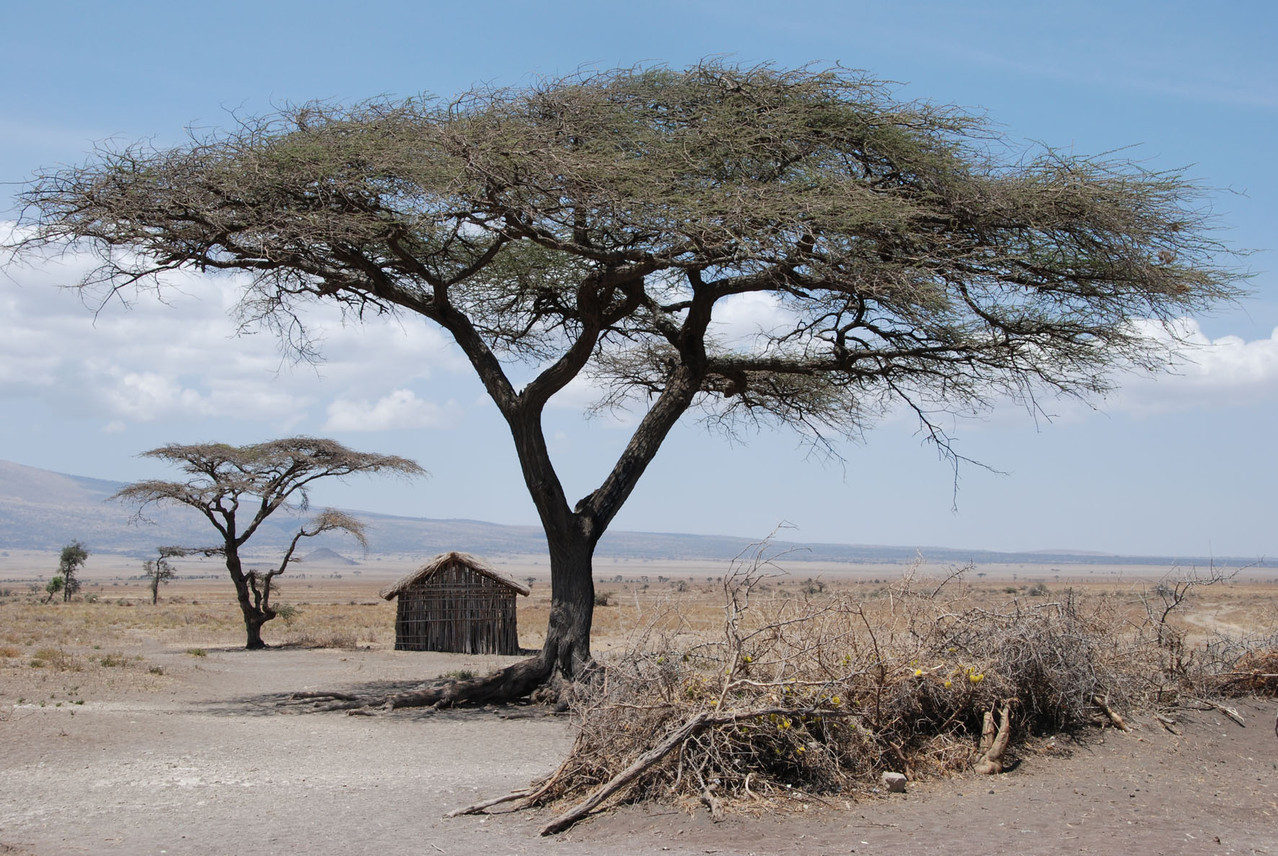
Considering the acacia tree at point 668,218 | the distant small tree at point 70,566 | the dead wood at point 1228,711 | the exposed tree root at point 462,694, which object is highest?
the acacia tree at point 668,218

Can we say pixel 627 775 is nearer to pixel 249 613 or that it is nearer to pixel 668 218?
pixel 668 218

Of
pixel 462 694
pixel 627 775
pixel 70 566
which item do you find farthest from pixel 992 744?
pixel 70 566

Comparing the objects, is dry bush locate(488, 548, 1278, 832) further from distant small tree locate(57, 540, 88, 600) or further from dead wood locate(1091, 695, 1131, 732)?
distant small tree locate(57, 540, 88, 600)

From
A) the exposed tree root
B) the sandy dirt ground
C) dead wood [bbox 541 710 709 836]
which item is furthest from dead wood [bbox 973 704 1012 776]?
the exposed tree root

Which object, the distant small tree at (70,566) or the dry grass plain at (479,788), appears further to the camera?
the distant small tree at (70,566)

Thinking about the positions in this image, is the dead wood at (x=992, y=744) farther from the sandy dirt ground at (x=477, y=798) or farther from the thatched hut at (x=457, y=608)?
the thatched hut at (x=457, y=608)

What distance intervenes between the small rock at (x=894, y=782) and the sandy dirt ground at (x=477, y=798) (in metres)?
0.11

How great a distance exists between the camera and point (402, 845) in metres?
6.43

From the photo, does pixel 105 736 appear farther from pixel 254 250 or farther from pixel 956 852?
pixel 956 852

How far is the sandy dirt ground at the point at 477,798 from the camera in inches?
250

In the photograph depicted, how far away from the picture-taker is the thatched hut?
2238 centimetres

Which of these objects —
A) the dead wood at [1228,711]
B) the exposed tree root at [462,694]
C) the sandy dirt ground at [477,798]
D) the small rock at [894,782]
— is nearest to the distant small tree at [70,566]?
the exposed tree root at [462,694]

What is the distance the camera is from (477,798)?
7785 mm

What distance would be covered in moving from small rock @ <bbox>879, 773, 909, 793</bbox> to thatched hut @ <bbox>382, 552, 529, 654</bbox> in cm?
1537
